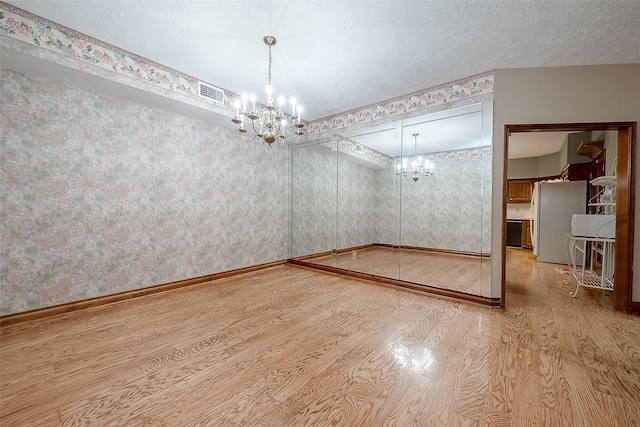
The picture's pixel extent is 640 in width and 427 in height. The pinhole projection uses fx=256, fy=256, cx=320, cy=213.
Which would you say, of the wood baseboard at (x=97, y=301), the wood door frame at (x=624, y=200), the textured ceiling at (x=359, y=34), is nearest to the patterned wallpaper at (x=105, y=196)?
the wood baseboard at (x=97, y=301)

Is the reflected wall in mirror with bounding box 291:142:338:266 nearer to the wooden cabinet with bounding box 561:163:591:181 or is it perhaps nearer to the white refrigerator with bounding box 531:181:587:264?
the white refrigerator with bounding box 531:181:587:264

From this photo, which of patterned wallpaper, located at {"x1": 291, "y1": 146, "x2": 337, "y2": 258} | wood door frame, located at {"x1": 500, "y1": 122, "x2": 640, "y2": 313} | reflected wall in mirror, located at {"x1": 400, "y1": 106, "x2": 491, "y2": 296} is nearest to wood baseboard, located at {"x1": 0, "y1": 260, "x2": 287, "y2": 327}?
patterned wallpaper, located at {"x1": 291, "y1": 146, "x2": 337, "y2": 258}

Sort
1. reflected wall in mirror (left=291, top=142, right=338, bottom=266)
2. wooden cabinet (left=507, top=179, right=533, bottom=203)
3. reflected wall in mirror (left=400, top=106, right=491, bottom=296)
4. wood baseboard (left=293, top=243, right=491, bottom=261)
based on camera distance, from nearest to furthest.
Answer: reflected wall in mirror (left=400, top=106, right=491, bottom=296) → wood baseboard (left=293, top=243, right=491, bottom=261) → reflected wall in mirror (left=291, top=142, right=338, bottom=266) → wooden cabinet (left=507, top=179, right=533, bottom=203)

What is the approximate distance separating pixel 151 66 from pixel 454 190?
13.5 feet

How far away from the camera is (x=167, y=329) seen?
232 centimetres

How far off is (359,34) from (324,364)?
2782mm

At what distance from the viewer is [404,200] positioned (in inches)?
157

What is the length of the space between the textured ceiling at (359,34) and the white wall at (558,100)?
→ 11cm

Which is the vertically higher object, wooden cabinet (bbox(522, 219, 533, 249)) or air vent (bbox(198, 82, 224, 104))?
air vent (bbox(198, 82, 224, 104))

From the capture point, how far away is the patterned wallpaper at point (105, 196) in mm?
2402

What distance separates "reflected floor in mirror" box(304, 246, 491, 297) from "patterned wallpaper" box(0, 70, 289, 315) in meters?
1.94

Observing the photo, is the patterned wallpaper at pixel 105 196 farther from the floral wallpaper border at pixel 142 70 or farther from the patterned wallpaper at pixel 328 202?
the patterned wallpaper at pixel 328 202

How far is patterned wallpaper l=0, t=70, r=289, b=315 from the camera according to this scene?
2402 millimetres

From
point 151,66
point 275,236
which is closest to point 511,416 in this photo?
point 275,236
